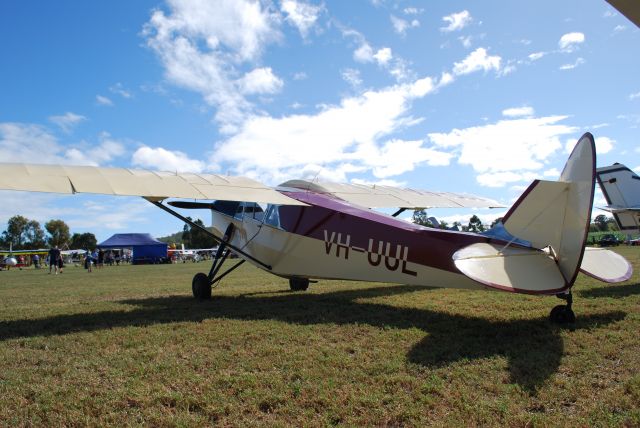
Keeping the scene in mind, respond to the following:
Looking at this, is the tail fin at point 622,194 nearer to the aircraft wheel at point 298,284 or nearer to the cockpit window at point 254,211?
the aircraft wheel at point 298,284

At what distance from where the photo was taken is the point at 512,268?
184 inches

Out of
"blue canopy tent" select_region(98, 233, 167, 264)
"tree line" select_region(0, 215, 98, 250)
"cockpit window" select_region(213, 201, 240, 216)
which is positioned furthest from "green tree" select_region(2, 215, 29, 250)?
"cockpit window" select_region(213, 201, 240, 216)

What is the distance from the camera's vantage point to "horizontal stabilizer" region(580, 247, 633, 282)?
5230 millimetres

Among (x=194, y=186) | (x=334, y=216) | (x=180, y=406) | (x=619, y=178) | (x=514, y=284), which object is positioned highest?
(x=619, y=178)

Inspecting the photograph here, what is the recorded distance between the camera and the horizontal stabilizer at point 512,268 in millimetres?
4441

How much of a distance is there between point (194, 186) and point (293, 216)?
1.91 meters

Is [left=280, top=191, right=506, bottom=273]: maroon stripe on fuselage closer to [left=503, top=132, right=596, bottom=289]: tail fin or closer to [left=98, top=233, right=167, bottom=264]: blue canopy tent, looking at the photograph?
[left=503, top=132, right=596, bottom=289]: tail fin

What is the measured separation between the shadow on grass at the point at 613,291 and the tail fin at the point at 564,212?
140 inches

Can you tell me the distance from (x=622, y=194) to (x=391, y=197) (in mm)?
10340

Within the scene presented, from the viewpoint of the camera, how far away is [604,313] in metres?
5.96

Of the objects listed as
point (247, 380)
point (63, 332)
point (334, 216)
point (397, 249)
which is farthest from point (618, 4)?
point (63, 332)

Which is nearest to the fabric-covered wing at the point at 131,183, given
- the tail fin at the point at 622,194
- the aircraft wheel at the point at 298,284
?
the aircraft wheel at the point at 298,284

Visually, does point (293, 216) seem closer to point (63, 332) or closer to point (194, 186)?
point (194, 186)

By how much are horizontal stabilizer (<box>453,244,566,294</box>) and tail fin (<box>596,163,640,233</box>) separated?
12.2 metres
